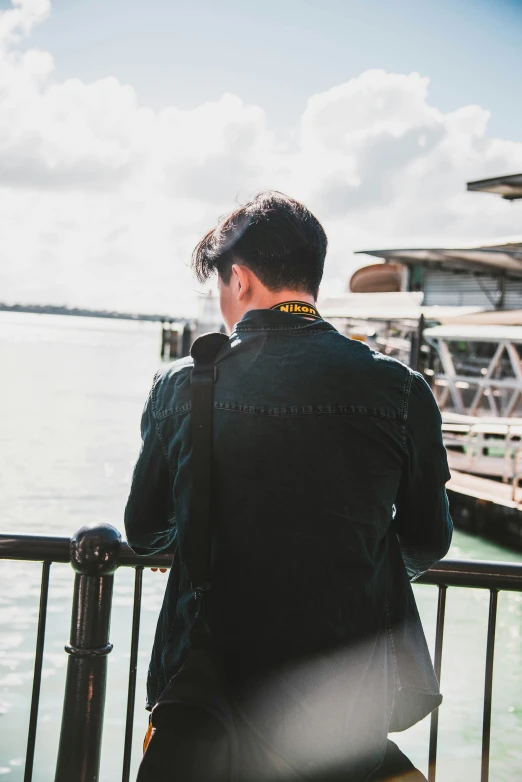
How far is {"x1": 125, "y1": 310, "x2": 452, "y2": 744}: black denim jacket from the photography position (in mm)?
1501

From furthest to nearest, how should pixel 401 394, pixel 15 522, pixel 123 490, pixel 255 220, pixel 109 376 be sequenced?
1. pixel 109 376
2. pixel 123 490
3. pixel 15 522
4. pixel 255 220
5. pixel 401 394

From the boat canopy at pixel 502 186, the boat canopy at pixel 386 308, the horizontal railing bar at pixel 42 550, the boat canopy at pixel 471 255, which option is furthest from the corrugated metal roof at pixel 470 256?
the horizontal railing bar at pixel 42 550

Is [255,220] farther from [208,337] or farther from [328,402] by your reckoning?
[328,402]

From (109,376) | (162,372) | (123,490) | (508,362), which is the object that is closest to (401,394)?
(162,372)

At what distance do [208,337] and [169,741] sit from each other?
2.55 feet

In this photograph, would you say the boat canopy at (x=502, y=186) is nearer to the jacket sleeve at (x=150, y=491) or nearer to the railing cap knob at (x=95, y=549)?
the railing cap knob at (x=95, y=549)

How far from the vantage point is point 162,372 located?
172cm

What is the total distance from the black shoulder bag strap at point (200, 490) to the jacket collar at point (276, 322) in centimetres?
13

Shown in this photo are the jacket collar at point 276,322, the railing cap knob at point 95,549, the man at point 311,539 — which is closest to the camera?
the man at point 311,539

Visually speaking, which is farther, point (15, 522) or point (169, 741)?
point (15, 522)

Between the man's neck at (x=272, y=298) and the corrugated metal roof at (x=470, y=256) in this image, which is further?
the corrugated metal roof at (x=470, y=256)

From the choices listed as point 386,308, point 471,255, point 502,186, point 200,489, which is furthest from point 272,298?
point 386,308

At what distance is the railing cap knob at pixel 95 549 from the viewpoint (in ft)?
7.56

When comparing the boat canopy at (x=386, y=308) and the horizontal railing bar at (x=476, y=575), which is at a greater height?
the boat canopy at (x=386, y=308)
